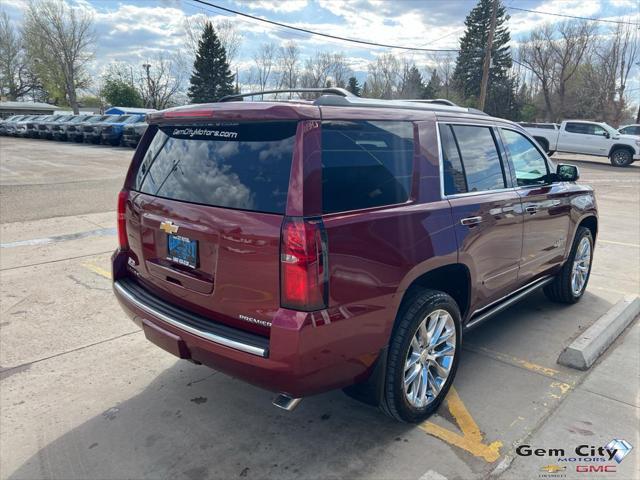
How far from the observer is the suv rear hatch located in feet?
7.52

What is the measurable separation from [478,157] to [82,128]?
29.4 meters

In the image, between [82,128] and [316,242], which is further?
[82,128]

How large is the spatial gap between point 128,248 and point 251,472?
1642mm

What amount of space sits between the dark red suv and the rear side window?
0.06 ft

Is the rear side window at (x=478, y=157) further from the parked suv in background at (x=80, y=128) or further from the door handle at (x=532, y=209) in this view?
the parked suv in background at (x=80, y=128)

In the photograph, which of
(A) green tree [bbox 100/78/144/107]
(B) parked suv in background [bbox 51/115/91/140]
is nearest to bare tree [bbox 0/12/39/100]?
(A) green tree [bbox 100/78/144/107]

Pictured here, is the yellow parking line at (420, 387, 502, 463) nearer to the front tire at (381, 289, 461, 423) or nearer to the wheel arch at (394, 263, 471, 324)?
the front tire at (381, 289, 461, 423)

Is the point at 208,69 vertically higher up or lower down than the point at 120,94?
higher up

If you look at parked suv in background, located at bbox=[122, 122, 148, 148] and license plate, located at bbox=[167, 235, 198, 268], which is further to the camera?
parked suv in background, located at bbox=[122, 122, 148, 148]

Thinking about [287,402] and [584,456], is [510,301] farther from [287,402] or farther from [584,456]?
[287,402]

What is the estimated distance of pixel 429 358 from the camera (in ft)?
9.73

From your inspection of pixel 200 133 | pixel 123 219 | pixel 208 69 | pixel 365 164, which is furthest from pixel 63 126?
pixel 365 164

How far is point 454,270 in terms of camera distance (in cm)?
312

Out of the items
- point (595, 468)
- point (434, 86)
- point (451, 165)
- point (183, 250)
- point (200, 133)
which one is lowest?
point (595, 468)
